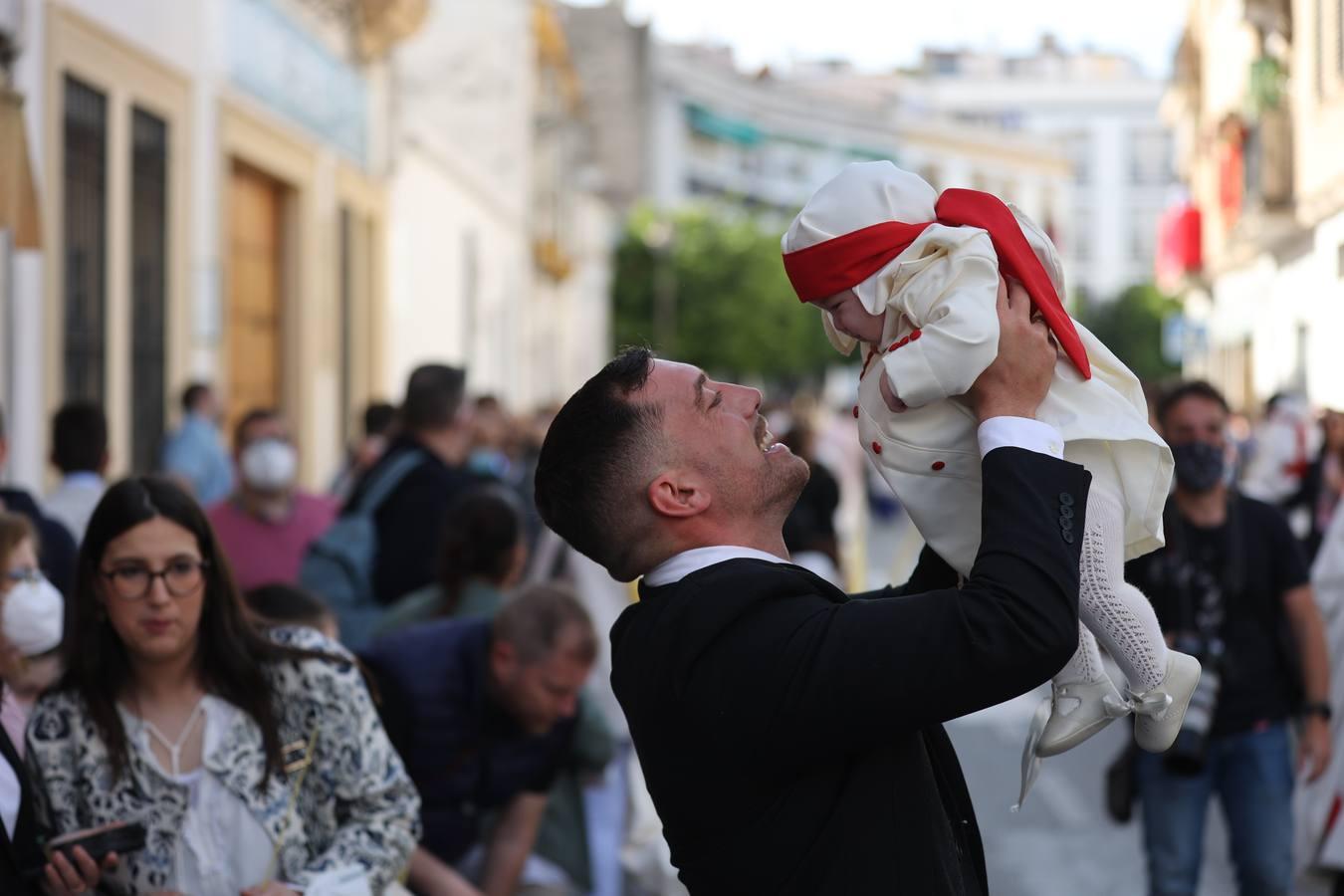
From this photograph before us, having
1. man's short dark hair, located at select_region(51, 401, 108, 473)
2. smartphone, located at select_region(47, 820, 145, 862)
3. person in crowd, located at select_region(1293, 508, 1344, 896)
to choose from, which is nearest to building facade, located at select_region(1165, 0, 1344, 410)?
person in crowd, located at select_region(1293, 508, 1344, 896)

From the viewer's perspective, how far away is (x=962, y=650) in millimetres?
2395

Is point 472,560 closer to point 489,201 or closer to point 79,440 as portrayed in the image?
point 79,440

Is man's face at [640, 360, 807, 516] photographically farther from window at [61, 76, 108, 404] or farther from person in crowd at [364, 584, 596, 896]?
window at [61, 76, 108, 404]

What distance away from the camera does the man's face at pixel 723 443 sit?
272 cm

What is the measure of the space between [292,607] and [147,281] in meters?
9.21

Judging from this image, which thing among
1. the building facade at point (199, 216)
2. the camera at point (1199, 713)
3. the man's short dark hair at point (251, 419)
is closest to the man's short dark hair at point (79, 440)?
the man's short dark hair at point (251, 419)

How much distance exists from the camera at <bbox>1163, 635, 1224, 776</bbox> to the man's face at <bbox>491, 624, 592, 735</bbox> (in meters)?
1.80

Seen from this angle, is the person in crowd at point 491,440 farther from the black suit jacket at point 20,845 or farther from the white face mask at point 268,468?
the black suit jacket at point 20,845

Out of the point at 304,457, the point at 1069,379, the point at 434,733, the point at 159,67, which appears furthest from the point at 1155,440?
the point at 304,457

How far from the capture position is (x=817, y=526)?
395 inches

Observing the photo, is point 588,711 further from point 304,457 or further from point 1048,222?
point 1048,222

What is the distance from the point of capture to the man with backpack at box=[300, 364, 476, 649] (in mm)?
7508

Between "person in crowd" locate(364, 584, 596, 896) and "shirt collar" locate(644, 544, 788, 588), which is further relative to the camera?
"person in crowd" locate(364, 584, 596, 896)

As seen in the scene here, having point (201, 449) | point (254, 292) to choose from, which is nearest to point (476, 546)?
point (201, 449)
